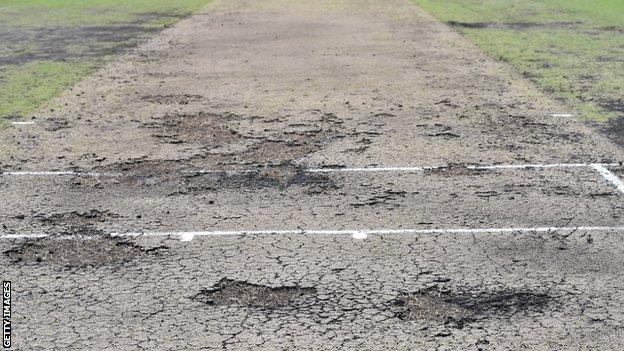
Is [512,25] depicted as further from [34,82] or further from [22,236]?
[22,236]

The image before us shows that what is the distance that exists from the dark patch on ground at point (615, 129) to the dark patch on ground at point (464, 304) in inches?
199

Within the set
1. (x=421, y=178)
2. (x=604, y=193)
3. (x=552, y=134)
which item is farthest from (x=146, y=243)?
(x=552, y=134)

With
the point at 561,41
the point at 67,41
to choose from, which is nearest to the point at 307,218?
the point at 561,41

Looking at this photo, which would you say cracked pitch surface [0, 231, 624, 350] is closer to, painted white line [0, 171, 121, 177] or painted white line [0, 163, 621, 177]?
painted white line [0, 163, 621, 177]

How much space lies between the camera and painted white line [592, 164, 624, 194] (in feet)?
32.4

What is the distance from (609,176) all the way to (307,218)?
3663 mm

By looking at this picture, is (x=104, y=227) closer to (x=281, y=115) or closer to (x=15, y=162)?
(x=15, y=162)

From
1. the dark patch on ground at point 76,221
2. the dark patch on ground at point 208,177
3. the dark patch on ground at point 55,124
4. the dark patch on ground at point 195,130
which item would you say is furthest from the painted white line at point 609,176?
the dark patch on ground at point 55,124

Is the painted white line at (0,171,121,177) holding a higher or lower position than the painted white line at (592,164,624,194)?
higher

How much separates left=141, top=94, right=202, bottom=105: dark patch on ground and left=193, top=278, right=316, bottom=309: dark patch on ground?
7.23m

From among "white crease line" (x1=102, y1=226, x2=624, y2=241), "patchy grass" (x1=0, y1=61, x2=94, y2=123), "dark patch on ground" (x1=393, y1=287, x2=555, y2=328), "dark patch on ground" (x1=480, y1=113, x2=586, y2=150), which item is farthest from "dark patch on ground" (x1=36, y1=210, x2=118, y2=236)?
"dark patch on ground" (x1=480, y1=113, x2=586, y2=150)

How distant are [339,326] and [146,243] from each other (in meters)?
2.44

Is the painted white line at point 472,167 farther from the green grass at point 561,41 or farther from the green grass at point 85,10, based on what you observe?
the green grass at point 85,10

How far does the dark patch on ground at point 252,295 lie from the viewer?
23.5ft
